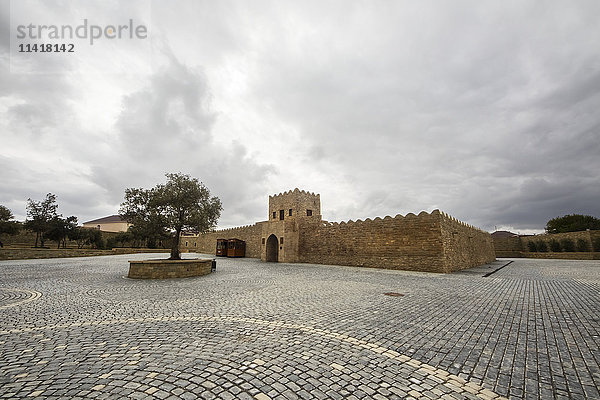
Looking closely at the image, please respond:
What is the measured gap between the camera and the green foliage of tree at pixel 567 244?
32562 mm

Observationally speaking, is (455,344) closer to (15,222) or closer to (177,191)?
(177,191)

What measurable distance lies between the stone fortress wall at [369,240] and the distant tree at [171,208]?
10287mm

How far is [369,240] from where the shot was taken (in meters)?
19.4

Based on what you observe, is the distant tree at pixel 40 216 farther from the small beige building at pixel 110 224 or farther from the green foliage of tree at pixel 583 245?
the green foliage of tree at pixel 583 245

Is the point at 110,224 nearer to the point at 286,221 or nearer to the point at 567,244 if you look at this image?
the point at 286,221

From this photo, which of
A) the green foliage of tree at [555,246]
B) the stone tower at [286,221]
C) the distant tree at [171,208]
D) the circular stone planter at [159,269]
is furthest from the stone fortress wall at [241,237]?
the green foliage of tree at [555,246]

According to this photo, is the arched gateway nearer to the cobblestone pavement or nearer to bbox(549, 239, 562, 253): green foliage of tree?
the cobblestone pavement

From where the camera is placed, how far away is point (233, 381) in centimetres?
288

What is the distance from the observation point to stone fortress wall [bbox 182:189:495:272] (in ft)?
53.3

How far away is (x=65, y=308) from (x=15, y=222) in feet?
125

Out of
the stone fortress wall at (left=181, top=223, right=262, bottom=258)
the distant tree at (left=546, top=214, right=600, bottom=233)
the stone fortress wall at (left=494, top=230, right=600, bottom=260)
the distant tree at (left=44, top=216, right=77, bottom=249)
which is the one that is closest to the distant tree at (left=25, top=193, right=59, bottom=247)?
the distant tree at (left=44, top=216, right=77, bottom=249)

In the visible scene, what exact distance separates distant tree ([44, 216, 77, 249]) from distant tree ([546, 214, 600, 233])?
263ft

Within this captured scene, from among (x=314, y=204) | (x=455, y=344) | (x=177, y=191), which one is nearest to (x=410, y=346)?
(x=455, y=344)

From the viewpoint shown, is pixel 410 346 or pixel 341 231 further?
pixel 341 231
